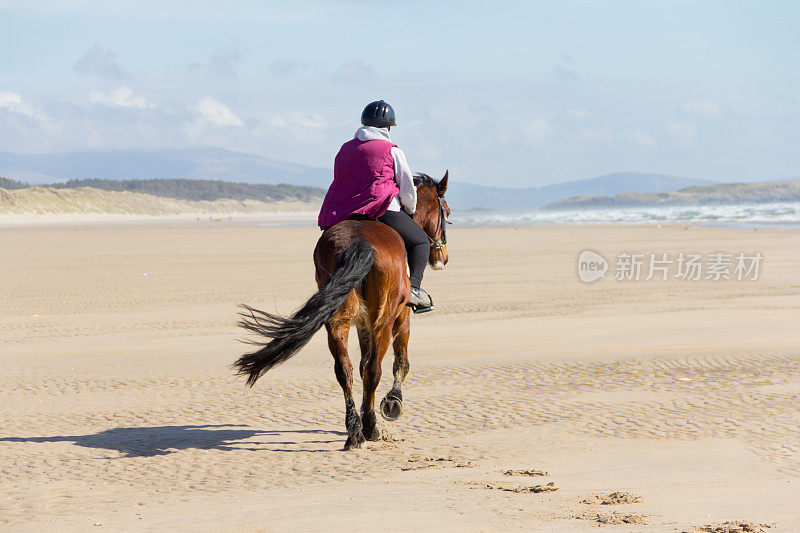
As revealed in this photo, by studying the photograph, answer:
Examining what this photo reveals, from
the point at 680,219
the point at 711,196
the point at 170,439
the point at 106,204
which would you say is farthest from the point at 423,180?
the point at 711,196

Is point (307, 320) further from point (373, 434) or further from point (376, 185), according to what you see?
point (376, 185)

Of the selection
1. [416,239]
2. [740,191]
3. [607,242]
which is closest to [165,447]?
[416,239]

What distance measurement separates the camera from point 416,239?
776 centimetres

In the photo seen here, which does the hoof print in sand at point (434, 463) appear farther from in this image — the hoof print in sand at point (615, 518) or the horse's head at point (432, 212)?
the horse's head at point (432, 212)

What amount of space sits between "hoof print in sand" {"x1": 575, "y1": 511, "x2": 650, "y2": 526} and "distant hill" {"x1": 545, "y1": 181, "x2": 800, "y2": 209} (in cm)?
15672

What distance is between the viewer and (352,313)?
657cm

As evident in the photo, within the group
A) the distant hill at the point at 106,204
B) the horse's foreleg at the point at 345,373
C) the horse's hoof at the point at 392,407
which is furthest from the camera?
the distant hill at the point at 106,204

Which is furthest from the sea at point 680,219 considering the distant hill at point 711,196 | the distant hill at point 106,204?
the distant hill at point 711,196

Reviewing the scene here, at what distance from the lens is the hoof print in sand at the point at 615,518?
4.47m

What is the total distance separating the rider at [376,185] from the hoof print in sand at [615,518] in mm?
3214

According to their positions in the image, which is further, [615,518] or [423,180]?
[423,180]

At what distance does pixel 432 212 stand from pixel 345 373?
2.46 metres

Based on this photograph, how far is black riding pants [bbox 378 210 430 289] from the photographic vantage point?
24.9 feet

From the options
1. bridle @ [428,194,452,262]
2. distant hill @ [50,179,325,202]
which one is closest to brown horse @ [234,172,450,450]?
bridle @ [428,194,452,262]
